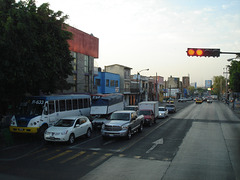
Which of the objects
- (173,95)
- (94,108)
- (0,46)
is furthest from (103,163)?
(173,95)

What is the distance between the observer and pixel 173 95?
132 metres

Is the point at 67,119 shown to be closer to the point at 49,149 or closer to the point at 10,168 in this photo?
the point at 49,149

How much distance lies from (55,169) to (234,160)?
28.9ft

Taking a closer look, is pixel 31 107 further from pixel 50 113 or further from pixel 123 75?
pixel 123 75

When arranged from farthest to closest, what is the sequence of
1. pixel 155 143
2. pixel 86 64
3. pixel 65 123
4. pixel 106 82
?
pixel 106 82 < pixel 86 64 < pixel 65 123 < pixel 155 143

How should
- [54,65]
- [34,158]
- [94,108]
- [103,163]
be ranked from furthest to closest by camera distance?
[94,108] → [54,65] → [34,158] → [103,163]

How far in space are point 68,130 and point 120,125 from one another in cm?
363

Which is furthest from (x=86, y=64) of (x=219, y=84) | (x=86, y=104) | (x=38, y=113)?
(x=219, y=84)

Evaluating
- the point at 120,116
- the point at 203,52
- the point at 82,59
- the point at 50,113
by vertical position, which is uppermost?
the point at 82,59

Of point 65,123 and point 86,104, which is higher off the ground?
point 86,104

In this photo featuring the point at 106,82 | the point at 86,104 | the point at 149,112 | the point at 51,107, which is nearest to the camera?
the point at 51,107

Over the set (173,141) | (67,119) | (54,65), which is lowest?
(173,141)

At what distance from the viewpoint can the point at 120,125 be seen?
15.9m

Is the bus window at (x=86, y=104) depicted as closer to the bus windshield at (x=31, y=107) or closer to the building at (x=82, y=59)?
the bus windshield at (x=31, y=107)
